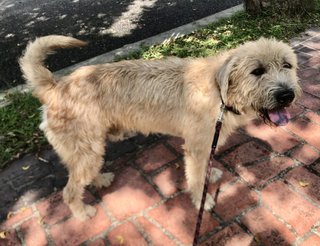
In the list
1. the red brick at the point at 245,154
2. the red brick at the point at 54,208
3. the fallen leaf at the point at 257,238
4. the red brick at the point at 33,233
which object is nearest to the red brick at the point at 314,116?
the red brick at the point at 245,154

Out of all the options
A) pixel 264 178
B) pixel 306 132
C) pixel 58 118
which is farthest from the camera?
pixel 306 132

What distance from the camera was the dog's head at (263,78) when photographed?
2893 mm

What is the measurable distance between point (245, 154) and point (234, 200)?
754 mm

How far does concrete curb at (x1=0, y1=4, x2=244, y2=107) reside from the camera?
609 cm

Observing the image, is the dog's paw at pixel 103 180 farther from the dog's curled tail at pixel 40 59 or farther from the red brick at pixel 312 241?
the red brick at pixel 312 241

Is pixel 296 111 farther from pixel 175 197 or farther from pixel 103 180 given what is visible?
pixel 103 180

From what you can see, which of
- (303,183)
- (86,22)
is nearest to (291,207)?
(303,183)

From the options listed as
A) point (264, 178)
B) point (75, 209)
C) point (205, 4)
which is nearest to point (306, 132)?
point (264, 178)

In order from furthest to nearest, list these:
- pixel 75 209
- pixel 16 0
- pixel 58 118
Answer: pixel 16 0 → pixel 75 209 → pixel 58 118

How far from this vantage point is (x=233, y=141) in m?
4.50

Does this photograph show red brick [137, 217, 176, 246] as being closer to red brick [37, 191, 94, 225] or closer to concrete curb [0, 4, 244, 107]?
red brick [37, 191, 94, 225]

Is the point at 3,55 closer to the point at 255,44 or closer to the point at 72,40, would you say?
the point at 72,40

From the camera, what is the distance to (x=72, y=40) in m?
3.18

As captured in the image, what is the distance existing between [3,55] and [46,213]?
4.52 meters
